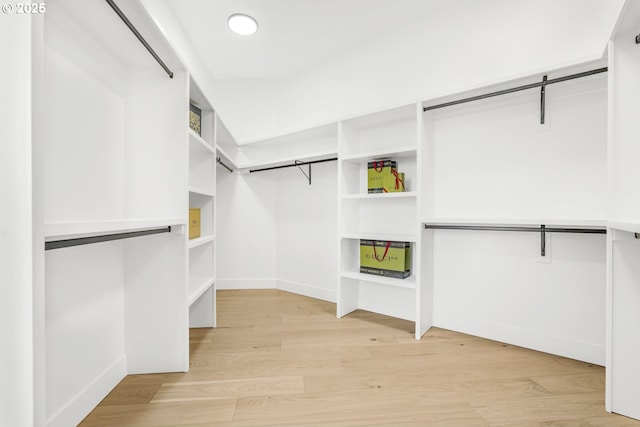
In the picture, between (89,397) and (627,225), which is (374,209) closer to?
(627,225)

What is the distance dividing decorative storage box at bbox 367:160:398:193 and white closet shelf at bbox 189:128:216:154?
4.05 feet

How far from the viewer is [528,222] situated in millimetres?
1559

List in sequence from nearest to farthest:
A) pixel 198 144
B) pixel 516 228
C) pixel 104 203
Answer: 1. pixel 104 203
2. pixel 516 228
3. pixel 198 144

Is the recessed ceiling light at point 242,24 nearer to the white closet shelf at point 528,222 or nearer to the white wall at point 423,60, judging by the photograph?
the white wall at point 423,60

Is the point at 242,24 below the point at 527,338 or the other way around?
the other way around

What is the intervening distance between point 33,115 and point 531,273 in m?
2.33

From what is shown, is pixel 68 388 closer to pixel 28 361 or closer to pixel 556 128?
pixel 28 361

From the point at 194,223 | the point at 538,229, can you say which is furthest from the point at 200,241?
the point at 538,229

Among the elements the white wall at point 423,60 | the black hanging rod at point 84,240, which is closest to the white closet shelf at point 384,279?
the white wall at point 423,60

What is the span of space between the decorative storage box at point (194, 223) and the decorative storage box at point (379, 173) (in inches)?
52.3

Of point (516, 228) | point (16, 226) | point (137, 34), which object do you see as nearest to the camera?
point (16, 226)

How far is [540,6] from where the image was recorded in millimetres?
1689

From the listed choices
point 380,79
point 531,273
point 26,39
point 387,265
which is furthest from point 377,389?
point 380,79

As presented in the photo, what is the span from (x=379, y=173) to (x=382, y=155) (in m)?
0.15
